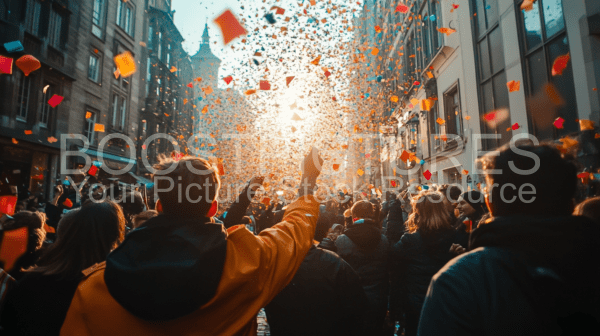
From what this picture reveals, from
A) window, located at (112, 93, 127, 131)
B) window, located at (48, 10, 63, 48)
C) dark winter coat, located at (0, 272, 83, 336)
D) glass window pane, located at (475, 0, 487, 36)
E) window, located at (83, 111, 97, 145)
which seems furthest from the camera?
window, located at (112, 93, 127, 131)

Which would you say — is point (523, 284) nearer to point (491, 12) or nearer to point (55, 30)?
point (491, 12)

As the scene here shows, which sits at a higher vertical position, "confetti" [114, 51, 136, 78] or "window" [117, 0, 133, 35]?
"window" [117, 0, 133, 35]

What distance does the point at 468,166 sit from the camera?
11.4m

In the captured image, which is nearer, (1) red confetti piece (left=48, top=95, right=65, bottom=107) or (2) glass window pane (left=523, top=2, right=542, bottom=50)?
(2) glass window pane (left=523, top=2, right=542, bottom=50)

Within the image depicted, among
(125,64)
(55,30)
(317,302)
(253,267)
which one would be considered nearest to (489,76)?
(317,302)

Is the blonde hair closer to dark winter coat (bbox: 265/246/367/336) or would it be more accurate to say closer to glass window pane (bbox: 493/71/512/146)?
dark winter coat (bbox: 265/246/367/336)

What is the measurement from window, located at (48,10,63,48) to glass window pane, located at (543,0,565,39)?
1764 cm

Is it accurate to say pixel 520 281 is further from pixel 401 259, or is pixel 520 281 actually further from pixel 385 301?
pixel 385 301

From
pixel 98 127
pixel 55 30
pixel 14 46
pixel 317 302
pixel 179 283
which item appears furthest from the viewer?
pixel 98 127

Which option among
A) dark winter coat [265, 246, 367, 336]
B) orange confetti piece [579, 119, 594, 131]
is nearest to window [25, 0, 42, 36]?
dark winter coat [265, 246, 367, 336]

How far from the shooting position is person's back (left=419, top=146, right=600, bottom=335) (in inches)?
41.6

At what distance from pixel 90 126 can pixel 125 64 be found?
5338mm

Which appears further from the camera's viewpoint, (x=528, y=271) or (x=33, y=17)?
(x=33, y=17)

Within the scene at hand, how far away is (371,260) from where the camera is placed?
133 inches
